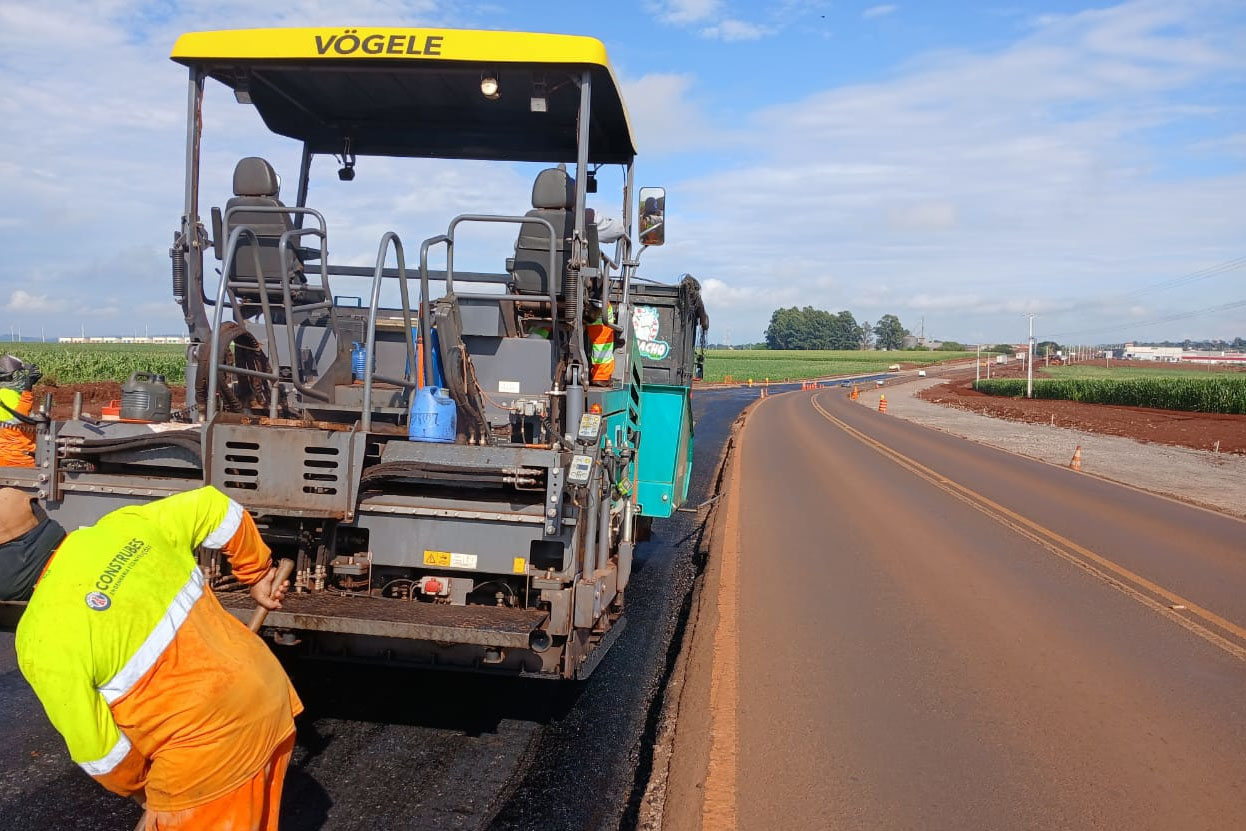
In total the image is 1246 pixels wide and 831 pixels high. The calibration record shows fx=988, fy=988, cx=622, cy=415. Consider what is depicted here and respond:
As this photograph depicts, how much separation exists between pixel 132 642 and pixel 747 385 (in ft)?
227

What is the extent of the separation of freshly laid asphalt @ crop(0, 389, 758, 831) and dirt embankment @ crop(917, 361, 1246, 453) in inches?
1031

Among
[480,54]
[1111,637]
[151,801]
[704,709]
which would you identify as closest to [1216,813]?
[704,709]

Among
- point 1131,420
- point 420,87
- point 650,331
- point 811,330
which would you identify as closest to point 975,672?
point 420,87

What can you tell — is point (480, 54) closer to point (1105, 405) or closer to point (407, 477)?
point (407, 477)

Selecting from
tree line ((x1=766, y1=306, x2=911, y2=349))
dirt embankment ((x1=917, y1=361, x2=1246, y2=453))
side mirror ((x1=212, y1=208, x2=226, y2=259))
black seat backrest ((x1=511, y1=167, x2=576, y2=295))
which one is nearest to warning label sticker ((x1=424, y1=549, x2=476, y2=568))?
black seat backrest ((x1=511, y1=167, x2=576, y2=295))

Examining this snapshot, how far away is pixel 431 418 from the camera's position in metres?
4.79

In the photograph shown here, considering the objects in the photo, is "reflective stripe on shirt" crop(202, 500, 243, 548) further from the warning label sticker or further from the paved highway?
the paved highway

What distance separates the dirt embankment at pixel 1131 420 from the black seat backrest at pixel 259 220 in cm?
2712

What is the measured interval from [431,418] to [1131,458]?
23426mm

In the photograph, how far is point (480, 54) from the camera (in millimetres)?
5145

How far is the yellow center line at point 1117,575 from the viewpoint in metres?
7.18

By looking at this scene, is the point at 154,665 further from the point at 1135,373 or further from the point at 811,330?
the point at 811,330

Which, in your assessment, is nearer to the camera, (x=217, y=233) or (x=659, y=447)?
(x=217, y=233)

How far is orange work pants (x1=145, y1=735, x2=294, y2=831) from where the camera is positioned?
2.65 m
